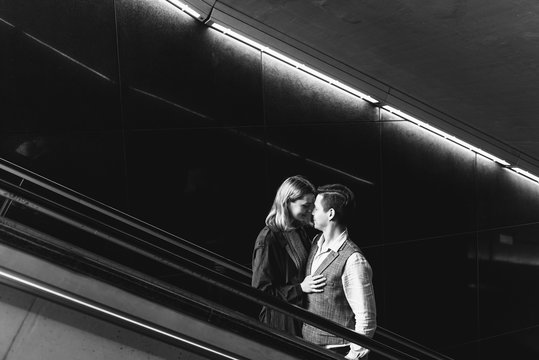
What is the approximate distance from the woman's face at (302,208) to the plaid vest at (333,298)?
14.8 inches

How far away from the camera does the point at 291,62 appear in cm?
555

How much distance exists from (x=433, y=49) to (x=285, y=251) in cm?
217

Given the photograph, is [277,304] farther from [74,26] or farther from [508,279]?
[508,279]

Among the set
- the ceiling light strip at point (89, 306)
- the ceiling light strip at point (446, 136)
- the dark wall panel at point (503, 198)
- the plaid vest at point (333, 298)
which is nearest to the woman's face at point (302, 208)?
the plaid vest at point (333, 298)

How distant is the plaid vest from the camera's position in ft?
9.02

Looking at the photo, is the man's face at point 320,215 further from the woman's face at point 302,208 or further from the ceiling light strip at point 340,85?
the ceiling light strip at point 340,85

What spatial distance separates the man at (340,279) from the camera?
265 centimetres

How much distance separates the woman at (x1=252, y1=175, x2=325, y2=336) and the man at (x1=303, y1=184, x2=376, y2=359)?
14 cm

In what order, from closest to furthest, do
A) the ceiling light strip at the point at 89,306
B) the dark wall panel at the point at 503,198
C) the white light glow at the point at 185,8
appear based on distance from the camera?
the ceiling light strip at the point at 89,306
the white light glow at the point at 185,8
the dark wall panel at the point at 503,198

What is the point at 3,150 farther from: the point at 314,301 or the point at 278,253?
the point at 314,301

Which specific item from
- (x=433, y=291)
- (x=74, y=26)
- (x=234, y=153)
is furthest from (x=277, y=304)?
(x=433, y=291)

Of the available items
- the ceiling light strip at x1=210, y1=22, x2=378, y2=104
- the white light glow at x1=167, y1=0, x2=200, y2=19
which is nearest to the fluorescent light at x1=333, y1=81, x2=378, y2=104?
the ceiling light strip at x1=210, y1=22, x2=378, y2=104

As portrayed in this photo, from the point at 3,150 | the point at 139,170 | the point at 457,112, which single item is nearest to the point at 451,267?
the point at 457,112

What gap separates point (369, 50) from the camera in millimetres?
4613
